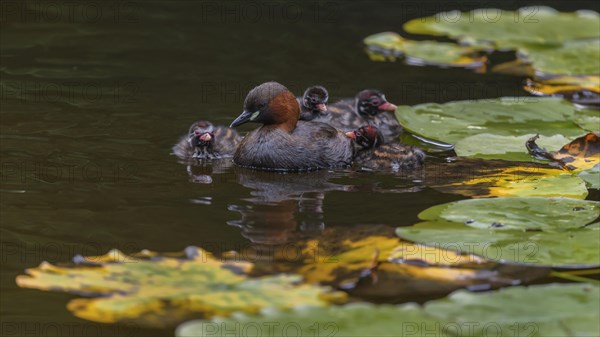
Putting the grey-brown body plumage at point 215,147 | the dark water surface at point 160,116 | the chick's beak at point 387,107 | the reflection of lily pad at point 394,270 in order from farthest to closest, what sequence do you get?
1. the chick's beak at point 387,107
2. the grey-brown body plumage at point 215,147
3. the dark water surface at point 160,116
4. the reflection of lily pad at point 394,270

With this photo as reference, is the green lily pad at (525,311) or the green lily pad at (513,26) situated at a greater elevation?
the green lily pad at (513,26)

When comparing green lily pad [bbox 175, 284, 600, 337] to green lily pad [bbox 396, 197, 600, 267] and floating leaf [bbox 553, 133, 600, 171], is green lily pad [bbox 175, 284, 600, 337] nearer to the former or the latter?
green lily pad [bbox 396, 197, 600, 267]

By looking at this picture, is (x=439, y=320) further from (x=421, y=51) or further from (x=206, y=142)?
(x=421, y=51)

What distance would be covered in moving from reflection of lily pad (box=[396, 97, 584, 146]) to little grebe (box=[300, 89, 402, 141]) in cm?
29

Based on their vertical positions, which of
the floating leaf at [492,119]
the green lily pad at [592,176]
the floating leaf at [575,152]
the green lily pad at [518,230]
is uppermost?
the floating leaf at [492,119]

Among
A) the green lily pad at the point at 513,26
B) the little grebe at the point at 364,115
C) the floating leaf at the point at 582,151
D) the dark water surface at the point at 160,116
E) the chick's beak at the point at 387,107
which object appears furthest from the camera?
the green lily pad at the point at 513,26

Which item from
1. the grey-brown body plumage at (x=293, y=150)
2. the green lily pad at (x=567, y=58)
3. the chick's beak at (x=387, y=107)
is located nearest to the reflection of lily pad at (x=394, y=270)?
the grey-brown body plumage at (x=293, y=150)

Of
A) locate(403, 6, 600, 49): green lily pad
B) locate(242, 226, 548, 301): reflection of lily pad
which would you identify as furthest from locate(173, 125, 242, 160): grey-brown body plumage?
locate(403, 6, 600, 49): green lily pad

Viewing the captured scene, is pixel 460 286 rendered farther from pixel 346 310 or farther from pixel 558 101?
pixel 558 101

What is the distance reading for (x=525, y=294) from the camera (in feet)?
16.3

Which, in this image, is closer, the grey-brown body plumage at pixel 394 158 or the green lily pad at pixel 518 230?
the green lily pad at pixel 518 230

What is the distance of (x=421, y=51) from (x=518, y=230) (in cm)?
588

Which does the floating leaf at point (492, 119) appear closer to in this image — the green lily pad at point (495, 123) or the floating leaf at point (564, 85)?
the green lily pad at point (495, 123)

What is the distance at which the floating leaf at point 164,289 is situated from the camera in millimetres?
4922
